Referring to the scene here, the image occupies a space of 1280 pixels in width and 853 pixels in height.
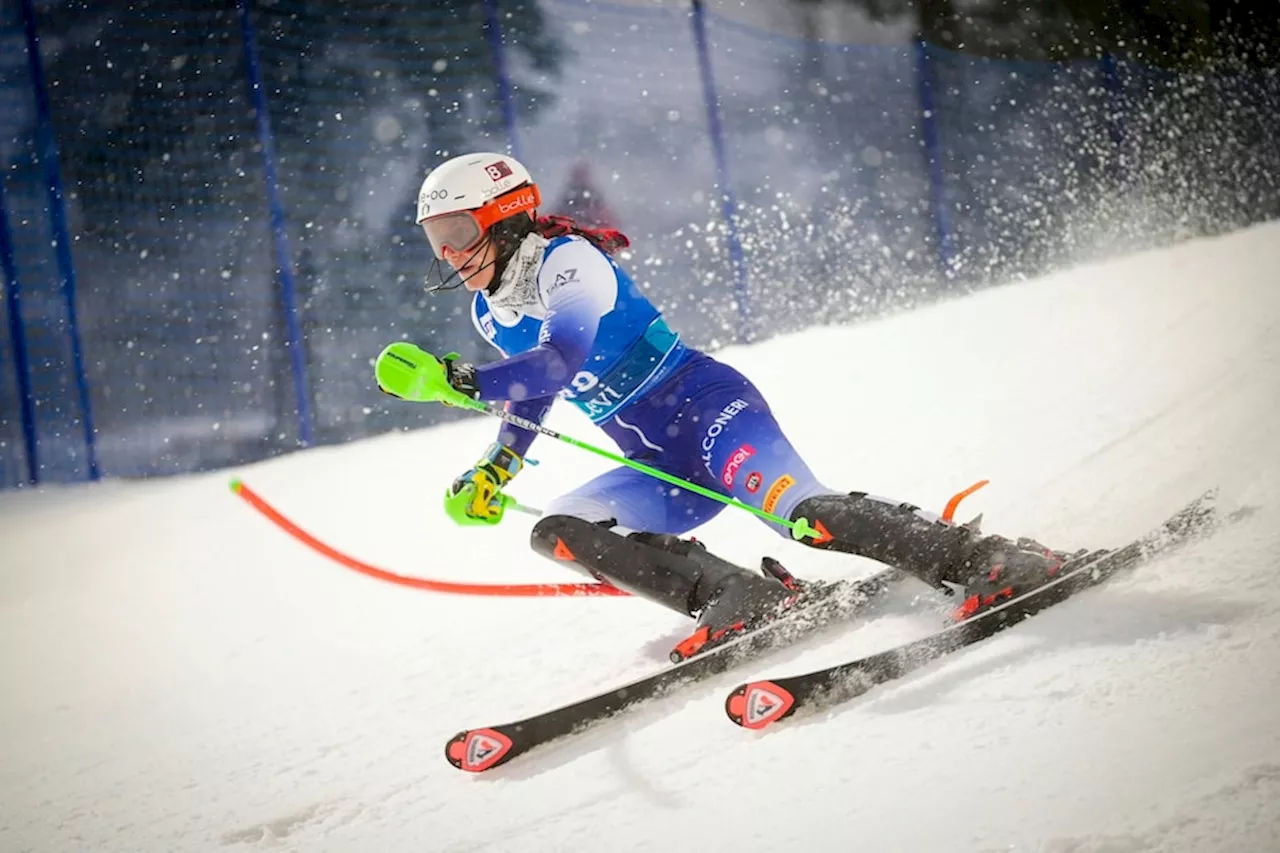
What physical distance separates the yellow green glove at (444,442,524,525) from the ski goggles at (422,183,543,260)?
0.63 m

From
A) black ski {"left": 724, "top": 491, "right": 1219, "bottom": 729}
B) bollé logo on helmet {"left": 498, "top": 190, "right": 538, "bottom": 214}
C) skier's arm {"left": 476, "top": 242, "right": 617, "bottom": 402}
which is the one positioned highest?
bollé logo on helmet {"left": 498, "top": 190, "right": 538, "bottom": 214}

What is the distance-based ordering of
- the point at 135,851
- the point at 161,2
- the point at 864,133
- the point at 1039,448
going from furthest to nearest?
1. the point at 864,133
2. the point at 161,2
3. the point at 1039,448
4. the point at 135,851

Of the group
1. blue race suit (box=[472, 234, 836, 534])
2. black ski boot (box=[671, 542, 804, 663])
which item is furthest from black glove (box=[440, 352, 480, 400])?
black ski boot (box=[671, 542, 804, 663])

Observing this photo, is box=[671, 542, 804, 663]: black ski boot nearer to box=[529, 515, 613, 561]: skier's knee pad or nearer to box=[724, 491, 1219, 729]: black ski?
box=[724, 491, 1219, 729]: black ski

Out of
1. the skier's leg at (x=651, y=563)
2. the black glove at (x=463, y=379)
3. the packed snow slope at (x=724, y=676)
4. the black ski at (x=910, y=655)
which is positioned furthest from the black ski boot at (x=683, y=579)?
the black glove at (x=463, y=379)

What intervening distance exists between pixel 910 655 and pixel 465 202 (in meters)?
1.71

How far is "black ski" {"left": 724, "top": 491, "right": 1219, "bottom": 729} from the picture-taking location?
8.14 feet

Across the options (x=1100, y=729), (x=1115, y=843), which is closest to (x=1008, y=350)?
(x=1100, y=729)

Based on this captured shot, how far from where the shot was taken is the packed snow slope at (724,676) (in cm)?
207

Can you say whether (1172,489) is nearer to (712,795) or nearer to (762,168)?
(712,795)

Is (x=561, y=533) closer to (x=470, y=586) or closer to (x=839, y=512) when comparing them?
(x=470, y=586)

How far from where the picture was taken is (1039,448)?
4555mm

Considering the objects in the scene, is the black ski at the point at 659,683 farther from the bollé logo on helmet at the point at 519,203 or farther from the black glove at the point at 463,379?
the bollé logo on helmet at the point at 519,203

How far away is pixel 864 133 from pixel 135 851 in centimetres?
869
